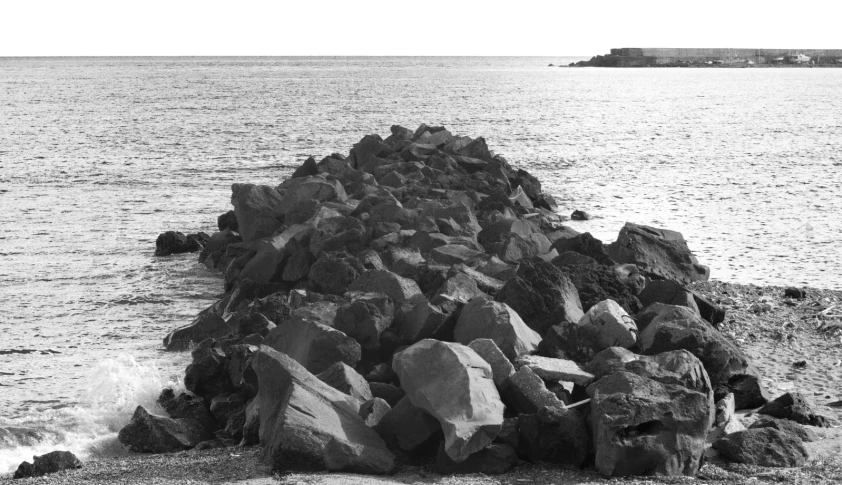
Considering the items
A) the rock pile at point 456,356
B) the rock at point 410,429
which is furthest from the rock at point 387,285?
the rock at point 410,429

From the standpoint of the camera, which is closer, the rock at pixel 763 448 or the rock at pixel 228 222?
the rock at pixel 763 448

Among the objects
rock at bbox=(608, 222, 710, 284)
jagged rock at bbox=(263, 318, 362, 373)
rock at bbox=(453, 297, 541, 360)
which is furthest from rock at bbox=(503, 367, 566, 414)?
rock at bbox=(608, 222, 710, 284)

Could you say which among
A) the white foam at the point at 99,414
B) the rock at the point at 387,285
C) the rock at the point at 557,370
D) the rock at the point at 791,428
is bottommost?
the white foam at the point at 99,414

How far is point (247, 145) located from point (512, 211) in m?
18.0

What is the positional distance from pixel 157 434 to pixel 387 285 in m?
2.48

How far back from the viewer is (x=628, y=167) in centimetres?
2430

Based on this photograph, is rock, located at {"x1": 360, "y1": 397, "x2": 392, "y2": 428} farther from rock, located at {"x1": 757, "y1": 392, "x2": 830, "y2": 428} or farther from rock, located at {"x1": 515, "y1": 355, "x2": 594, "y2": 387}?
rock, located at {"x1": 757, "y1": 392, "x2": 830, "y2": 428}

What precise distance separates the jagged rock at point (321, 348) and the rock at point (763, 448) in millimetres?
2715

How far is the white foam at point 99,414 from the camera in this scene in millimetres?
6473

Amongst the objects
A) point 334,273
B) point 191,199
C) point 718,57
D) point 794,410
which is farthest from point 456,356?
point 718,57

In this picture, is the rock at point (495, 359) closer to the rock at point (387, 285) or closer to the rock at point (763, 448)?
the rock at point (763, 448)

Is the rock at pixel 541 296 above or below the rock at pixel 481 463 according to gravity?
above

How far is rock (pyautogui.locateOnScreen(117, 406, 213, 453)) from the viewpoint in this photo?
6395mm

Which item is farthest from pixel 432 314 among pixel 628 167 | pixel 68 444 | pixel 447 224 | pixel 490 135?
pixel 490 135
